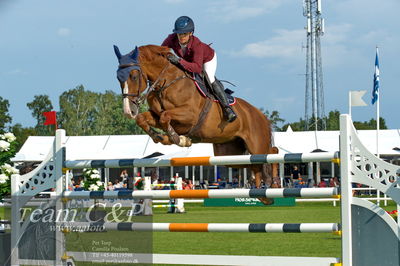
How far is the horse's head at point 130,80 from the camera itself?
507 cm

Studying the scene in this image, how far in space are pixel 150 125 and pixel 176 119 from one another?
25cm

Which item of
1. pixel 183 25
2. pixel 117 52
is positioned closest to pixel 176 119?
pixel 117 52

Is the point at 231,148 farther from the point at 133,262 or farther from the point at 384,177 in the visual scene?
the point at 384,177

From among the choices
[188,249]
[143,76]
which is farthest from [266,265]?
[188,249]

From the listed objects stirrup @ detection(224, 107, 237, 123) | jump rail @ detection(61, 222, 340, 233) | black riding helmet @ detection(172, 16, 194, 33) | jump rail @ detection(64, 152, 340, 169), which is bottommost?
jump rail @ detection(61, 222, 340, 233)

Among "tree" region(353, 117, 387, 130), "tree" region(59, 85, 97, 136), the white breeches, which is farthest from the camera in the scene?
"tree" region(353, 117, 387, 130)

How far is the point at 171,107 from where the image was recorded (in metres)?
5.49

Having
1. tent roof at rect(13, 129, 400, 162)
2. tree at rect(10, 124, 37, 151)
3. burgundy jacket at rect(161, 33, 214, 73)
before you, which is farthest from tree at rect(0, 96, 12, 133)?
burgundy jacket at rect(161, 33, 214, 73)

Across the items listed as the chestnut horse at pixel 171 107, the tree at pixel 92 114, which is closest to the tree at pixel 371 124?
the tree at pixel 92 114

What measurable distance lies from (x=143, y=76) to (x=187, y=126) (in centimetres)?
64

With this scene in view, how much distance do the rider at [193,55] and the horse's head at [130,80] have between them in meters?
0.57

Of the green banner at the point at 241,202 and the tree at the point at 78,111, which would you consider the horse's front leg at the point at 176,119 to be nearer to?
the green banner at the point at 241,202

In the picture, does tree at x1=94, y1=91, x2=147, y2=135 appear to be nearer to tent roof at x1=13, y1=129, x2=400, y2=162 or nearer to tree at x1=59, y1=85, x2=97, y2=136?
tree at x1=59, y1=85, x2=97, y2=136

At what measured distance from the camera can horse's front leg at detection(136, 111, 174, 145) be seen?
5.19 m
